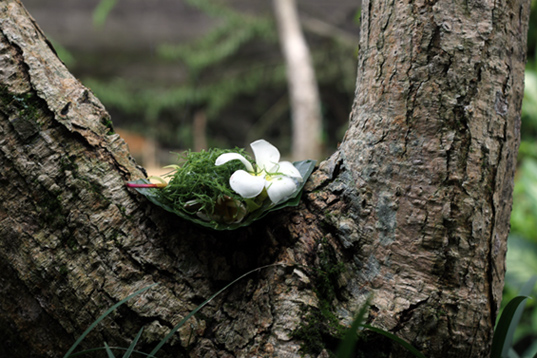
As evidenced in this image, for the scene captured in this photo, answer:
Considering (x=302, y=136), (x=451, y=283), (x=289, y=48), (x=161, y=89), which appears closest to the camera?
(x=451, y=283)

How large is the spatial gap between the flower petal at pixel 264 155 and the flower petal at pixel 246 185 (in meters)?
0.08

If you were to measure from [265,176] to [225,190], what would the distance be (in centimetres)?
9

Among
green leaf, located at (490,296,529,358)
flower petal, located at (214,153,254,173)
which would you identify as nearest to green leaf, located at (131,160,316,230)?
flower petal, located at (214,153,254,173)

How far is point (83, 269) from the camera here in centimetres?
76

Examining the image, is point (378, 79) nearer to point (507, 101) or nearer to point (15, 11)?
point (507, 101)

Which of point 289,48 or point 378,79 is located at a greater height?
point 289,48

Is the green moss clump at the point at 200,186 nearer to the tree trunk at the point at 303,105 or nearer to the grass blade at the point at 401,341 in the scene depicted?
the grass blade at the point at 401,341

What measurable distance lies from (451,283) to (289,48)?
4619 mm

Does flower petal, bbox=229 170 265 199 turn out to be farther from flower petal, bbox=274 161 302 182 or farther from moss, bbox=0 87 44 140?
moss, bbox=0 87 44 140

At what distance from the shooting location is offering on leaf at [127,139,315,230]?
2.58 ft

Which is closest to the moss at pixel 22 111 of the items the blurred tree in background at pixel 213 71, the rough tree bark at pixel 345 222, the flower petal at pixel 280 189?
the rough tree bark at pixel 345 222

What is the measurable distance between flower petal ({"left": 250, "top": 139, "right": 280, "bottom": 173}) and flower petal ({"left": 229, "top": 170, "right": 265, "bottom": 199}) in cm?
8

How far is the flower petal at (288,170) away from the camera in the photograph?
825mm

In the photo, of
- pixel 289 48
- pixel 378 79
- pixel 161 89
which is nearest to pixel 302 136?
pixel 289 48
